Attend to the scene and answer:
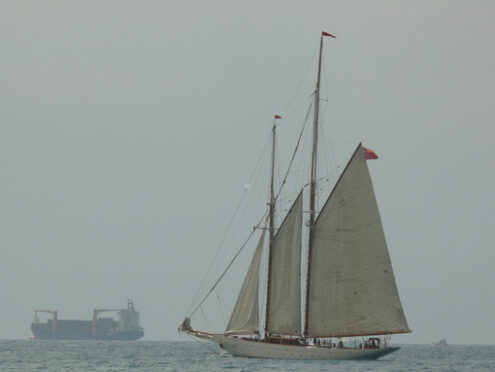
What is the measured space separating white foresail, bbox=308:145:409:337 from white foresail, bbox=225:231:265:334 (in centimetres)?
551

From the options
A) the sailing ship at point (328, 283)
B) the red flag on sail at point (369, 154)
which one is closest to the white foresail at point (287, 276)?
the sailing ship at point (328, 283)

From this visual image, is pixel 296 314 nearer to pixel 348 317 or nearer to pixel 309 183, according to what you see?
pixel 348 317

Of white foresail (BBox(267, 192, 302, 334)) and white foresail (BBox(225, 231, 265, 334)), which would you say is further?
white foresail (BBox(267, 192, 302, 334))

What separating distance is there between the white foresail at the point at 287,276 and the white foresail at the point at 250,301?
54.1 inches

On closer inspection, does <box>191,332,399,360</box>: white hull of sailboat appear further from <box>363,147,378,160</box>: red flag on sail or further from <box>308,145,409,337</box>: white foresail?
<box>363,147,378,160</box>: red flag on sail

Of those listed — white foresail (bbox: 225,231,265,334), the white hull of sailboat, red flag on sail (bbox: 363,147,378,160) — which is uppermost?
red flag on sail (bbox: 363,147,378,160)

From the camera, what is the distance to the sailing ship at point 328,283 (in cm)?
7938

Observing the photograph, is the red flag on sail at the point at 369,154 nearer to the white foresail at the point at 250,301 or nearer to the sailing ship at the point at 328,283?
the sailing ship at the point at 328,283

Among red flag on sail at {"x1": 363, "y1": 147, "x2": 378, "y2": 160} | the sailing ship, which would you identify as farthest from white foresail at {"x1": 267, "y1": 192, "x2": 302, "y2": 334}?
red flag on sail at {"x1": 363, "y1": 147, "x2": 378, "y2": 160}

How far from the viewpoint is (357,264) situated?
3135 inches

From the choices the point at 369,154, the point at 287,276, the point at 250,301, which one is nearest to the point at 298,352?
the point at 250,301

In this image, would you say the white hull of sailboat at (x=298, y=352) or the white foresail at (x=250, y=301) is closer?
the white foresail at (x=250, y=301)

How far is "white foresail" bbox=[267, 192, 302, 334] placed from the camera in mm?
81625

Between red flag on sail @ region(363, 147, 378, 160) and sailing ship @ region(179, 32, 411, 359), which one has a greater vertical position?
red flag on sail @ region(363, 147, 378, 160)
